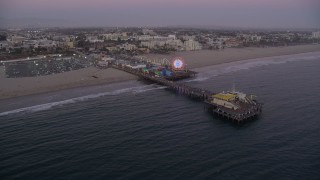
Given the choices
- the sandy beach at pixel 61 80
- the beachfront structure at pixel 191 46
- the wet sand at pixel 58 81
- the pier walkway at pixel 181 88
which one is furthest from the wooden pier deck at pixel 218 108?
the beachfront structure at pixel 191 46

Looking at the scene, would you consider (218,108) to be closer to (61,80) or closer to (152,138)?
(152,138)

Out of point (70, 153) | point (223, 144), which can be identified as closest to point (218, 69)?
point (223, 144)

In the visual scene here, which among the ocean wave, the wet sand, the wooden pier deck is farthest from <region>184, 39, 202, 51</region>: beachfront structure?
the ocean wave

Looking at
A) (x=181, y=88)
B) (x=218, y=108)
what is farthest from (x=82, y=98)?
(x=218, y=108)

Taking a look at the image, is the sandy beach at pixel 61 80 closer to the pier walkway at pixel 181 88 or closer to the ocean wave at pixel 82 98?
the pier walkway at pixel 181 88

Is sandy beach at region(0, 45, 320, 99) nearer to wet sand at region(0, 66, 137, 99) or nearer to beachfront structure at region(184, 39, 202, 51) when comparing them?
wet sand at region(0, 66, 137, 99)

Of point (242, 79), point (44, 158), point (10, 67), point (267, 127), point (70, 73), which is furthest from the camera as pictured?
point (10, 67)

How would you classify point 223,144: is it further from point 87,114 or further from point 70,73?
point 70,73

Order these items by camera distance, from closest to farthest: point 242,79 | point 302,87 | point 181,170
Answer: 1. point 181,170
2. point 302,87
3. point 242,79
